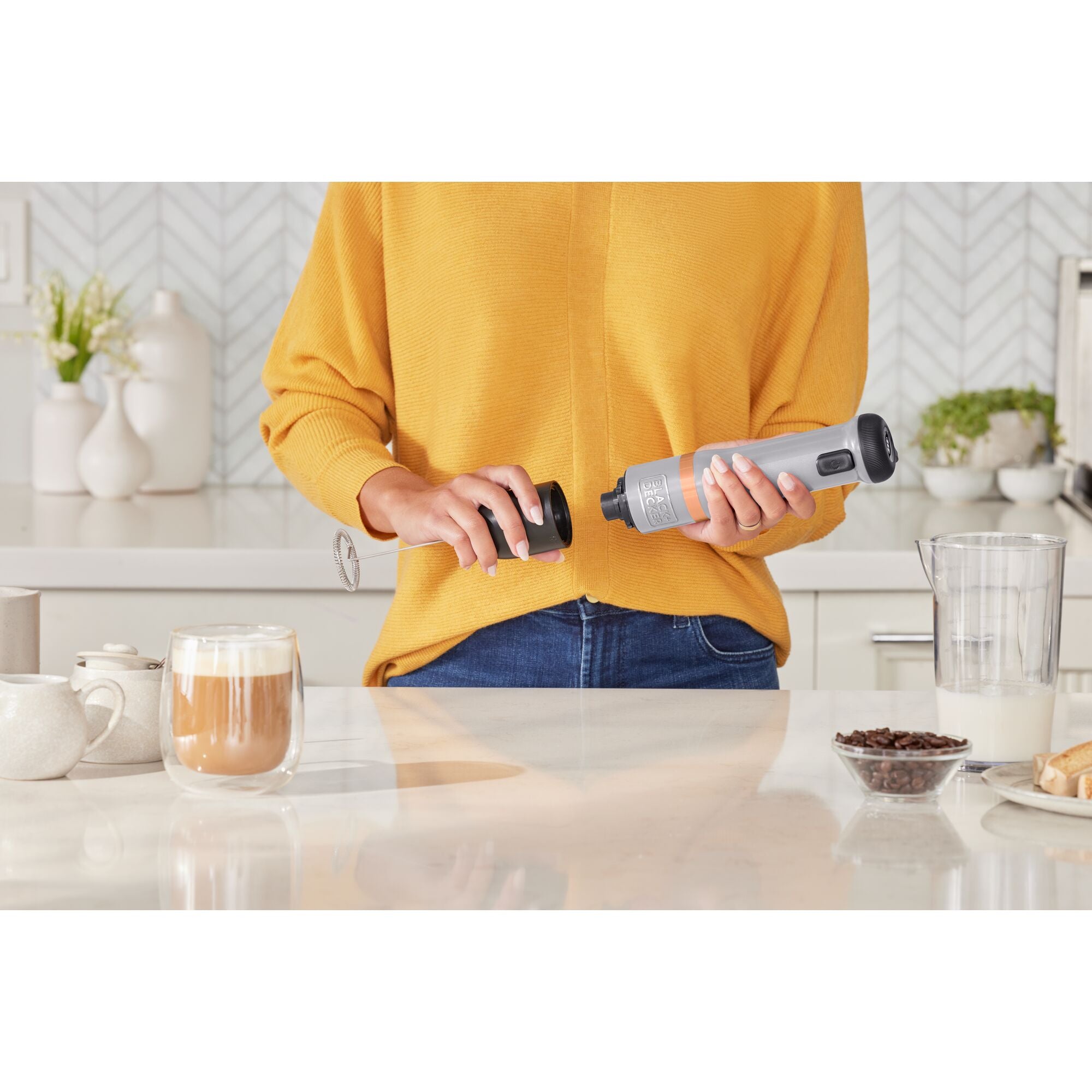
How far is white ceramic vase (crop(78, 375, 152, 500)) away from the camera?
99.2 inches

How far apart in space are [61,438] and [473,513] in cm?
180

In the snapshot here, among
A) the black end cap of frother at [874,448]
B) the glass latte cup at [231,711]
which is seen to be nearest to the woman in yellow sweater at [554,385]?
the black end cap of frother at [874,448]

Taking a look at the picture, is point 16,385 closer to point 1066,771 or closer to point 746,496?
point 746,496

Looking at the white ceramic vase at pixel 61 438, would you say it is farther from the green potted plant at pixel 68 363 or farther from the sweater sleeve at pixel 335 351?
the sweater sleeve at pixel 335 351

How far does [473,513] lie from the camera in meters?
A: 1.05

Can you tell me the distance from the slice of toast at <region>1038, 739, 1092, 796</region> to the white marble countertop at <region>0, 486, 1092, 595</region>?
111 centimetres

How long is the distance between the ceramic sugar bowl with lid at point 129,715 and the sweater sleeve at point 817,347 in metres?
0.59

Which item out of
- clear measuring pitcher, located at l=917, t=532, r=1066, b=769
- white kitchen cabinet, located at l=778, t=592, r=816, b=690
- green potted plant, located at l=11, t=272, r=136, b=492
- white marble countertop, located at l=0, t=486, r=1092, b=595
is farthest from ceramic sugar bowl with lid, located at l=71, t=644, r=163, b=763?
green potted plant, located at l=11, t=272, r=136, b=492

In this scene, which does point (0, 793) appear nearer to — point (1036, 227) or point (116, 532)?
point (116, 532)

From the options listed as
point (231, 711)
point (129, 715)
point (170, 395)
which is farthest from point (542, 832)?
point (170, 395)

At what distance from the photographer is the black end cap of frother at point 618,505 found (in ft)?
3.46

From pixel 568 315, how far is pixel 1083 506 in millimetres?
1532

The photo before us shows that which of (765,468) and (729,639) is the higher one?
(765,468)

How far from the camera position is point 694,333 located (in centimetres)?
123
